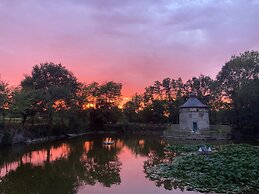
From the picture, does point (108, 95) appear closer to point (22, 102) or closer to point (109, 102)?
point (109, 102)

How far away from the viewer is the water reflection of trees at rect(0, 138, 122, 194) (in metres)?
15.2

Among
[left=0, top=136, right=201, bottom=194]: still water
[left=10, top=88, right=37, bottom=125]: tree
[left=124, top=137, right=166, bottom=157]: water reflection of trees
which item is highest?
[left=10, top=88, right=37, bottom=125]: tree

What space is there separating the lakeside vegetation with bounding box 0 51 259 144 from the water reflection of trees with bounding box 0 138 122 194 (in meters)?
13.7

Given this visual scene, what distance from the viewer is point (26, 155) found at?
27234mm

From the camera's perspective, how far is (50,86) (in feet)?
165

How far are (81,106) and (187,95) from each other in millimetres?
23565

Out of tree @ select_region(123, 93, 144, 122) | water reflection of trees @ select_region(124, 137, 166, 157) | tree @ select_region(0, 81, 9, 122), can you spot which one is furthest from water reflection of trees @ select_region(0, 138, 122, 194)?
tree @ select_region(123, 93, 144, 122)

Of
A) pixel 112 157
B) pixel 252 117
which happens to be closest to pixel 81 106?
pixel 252 117

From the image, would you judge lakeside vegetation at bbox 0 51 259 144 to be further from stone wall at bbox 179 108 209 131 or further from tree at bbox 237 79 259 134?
stone wall at bbox 179 108 209 131

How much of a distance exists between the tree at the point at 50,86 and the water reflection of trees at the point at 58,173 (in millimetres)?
20354

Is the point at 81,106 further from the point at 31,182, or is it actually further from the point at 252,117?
the point at 31,182

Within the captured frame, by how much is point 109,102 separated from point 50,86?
2011 cm

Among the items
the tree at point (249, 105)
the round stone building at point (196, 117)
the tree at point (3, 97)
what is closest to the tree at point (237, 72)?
the tree at point (249, 105)

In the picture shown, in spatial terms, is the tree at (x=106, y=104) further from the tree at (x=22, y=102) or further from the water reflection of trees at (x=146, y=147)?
the water reflection of trees at (x=146, y=147)
